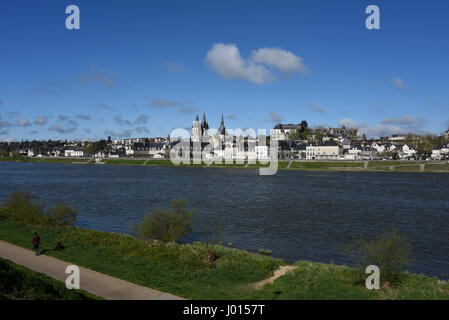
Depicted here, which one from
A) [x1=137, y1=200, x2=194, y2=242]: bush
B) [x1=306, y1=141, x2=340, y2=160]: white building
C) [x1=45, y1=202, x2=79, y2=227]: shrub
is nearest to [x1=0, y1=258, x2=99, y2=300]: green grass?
[x1=137, y1=200, x2=194, y2=242]: bush

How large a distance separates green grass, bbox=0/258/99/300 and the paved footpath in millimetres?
818

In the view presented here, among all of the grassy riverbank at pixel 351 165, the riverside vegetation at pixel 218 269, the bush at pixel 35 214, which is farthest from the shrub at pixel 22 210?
the grassy riverbank at pixel 351 165

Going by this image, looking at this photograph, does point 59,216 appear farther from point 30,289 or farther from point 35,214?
point 30,289

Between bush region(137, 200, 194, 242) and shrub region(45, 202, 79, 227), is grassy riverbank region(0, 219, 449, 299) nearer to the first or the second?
bush region(137, 200, 194, 242)

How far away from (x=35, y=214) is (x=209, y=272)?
16.6 meters

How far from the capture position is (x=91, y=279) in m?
14.8

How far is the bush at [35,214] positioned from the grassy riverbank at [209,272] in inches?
159

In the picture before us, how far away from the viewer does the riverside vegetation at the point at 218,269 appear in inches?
559

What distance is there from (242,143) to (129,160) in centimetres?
4998

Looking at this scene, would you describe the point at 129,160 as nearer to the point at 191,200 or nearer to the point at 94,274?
the point at 191,200

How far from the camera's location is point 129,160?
15588 centimetres

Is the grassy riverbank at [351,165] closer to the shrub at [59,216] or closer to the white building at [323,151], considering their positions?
the white building at [323,151]

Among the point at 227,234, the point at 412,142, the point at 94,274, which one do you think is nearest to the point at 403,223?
the point at 227,234

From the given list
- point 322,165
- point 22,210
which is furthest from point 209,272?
point 322,165
